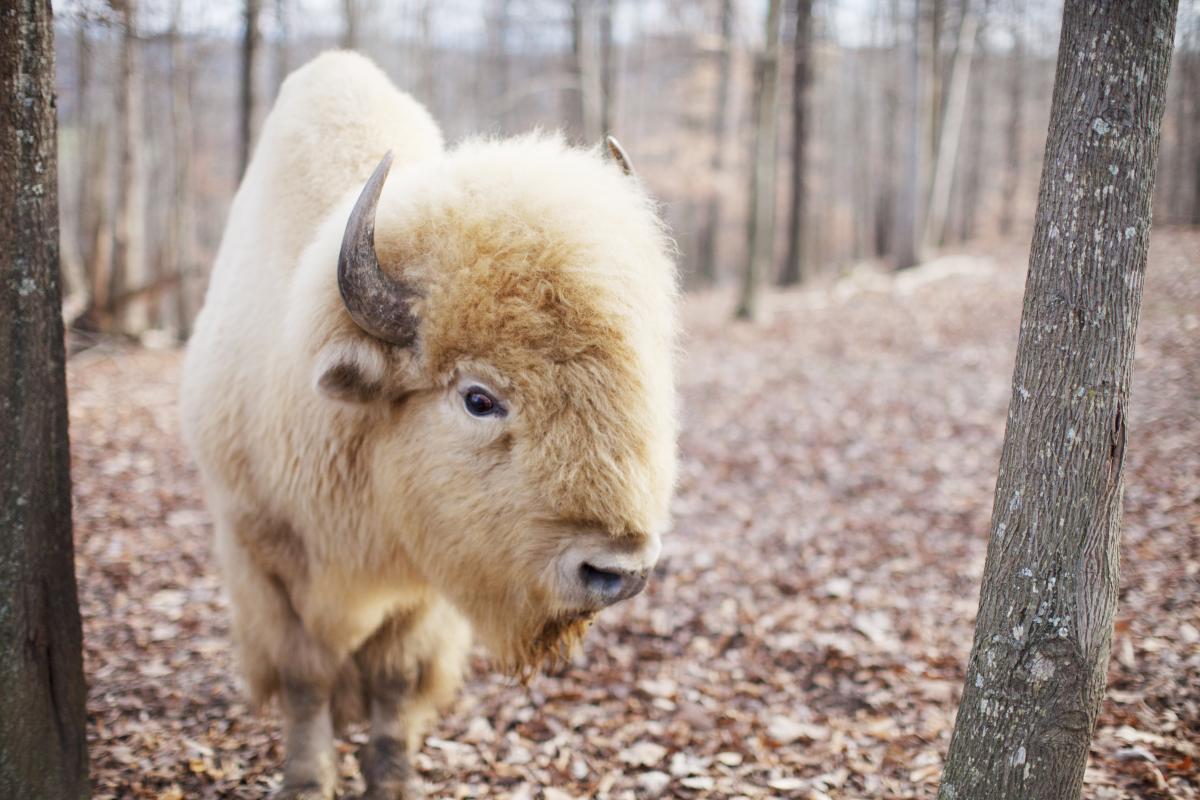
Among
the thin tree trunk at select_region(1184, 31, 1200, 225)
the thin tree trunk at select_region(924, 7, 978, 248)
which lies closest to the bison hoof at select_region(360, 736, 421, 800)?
the thin tree trunk at select_region(1184, 31, 1200, 225)

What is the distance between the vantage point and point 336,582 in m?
3.47

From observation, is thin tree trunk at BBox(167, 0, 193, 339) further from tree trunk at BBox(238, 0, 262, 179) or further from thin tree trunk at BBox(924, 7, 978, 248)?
thin tree trunk at BBox(924, 7, 978, 248)

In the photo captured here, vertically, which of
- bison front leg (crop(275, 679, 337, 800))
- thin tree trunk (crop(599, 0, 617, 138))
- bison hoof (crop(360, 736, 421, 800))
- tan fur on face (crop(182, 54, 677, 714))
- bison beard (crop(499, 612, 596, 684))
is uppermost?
thin tree trunk (crop(599, 0, 617, 138))

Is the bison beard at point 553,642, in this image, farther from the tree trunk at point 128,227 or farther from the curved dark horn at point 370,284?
the tree trunk at point 128,227

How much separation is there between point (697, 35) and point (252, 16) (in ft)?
42.8

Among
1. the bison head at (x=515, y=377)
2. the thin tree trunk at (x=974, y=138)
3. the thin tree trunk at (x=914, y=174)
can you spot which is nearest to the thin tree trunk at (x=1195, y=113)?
the thin tree trunk at (x=914, y=174)

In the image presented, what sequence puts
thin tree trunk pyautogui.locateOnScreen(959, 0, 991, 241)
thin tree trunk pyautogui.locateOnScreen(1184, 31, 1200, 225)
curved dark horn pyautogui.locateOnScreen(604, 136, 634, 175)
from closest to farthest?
curved dark horn pyautogui.locateOnScreen(604, 136, 634, 175)
thin tree trunk pyautogui.locateOnScreen(1184, 31, 1200, 225)
thin tree trunk pyautogui.locateOnScreen(959, 0, 991, 241)

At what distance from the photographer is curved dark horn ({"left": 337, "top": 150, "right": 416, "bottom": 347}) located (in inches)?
105

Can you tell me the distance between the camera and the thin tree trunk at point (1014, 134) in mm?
30823

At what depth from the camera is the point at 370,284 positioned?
2.72 metres

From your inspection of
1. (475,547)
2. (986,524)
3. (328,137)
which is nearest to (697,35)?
(986,524)

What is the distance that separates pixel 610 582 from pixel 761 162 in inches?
505

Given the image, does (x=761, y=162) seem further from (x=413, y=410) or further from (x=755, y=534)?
(x=413, y=410)

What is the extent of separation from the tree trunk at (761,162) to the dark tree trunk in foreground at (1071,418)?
1175cm
